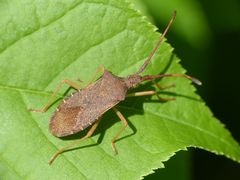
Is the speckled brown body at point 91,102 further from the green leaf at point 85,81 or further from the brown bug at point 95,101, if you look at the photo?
the green leaf at point 85,81

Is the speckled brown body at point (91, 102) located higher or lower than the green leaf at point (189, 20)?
higher

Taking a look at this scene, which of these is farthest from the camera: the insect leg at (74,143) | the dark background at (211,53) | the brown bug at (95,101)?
the dark background at (211,53)

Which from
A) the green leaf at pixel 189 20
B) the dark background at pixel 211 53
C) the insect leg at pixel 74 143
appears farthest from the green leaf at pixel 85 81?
the green leaf at pixel 189 20

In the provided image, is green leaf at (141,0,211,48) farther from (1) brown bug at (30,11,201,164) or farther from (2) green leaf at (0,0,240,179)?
(2) green leaf at (0,0,240,179)

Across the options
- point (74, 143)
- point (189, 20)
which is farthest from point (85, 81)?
point (189, 20)

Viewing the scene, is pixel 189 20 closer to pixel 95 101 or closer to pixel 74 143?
pixel 95 101

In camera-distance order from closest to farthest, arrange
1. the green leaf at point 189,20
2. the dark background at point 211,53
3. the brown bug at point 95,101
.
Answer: the brown bug at point 95,101
the dark background at point 211,53
the green leaf at point 189,20

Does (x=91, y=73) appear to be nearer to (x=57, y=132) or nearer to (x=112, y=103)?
(x=112, y=103)

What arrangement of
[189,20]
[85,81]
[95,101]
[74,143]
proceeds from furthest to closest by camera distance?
[189,20] < [95,101] < [85,81] < [74,143]
